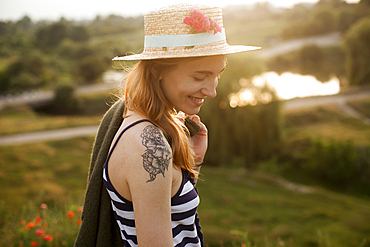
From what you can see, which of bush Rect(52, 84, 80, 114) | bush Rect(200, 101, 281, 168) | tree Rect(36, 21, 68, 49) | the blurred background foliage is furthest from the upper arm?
tree Rect(36, 21, 68, 49)

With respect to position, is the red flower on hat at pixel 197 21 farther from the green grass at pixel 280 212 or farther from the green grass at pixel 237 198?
the green grass at pixel 237 198

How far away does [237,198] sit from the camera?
14.0m

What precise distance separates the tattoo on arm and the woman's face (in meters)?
0.26

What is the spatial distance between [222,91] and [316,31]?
1694 inches

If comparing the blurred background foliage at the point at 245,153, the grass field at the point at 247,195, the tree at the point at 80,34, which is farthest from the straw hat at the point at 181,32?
the tree at the point at 80,34

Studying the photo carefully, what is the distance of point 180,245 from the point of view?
5.60 feet

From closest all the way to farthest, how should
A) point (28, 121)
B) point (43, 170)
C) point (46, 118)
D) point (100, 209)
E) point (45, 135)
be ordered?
point (100, 209), point (43, 170), point (45, 135), point (28, 121), point (46, 118)

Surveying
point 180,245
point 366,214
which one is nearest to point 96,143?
point 180,245

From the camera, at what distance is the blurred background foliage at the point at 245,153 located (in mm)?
11562

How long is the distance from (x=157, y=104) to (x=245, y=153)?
16508 millimetres

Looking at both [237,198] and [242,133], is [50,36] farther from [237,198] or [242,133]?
[237,198]

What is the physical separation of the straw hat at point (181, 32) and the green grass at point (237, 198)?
8.52 meters

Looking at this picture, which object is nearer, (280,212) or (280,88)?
(280,212)

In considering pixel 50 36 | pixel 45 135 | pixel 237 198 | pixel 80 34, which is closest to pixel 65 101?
pixel 50 36
